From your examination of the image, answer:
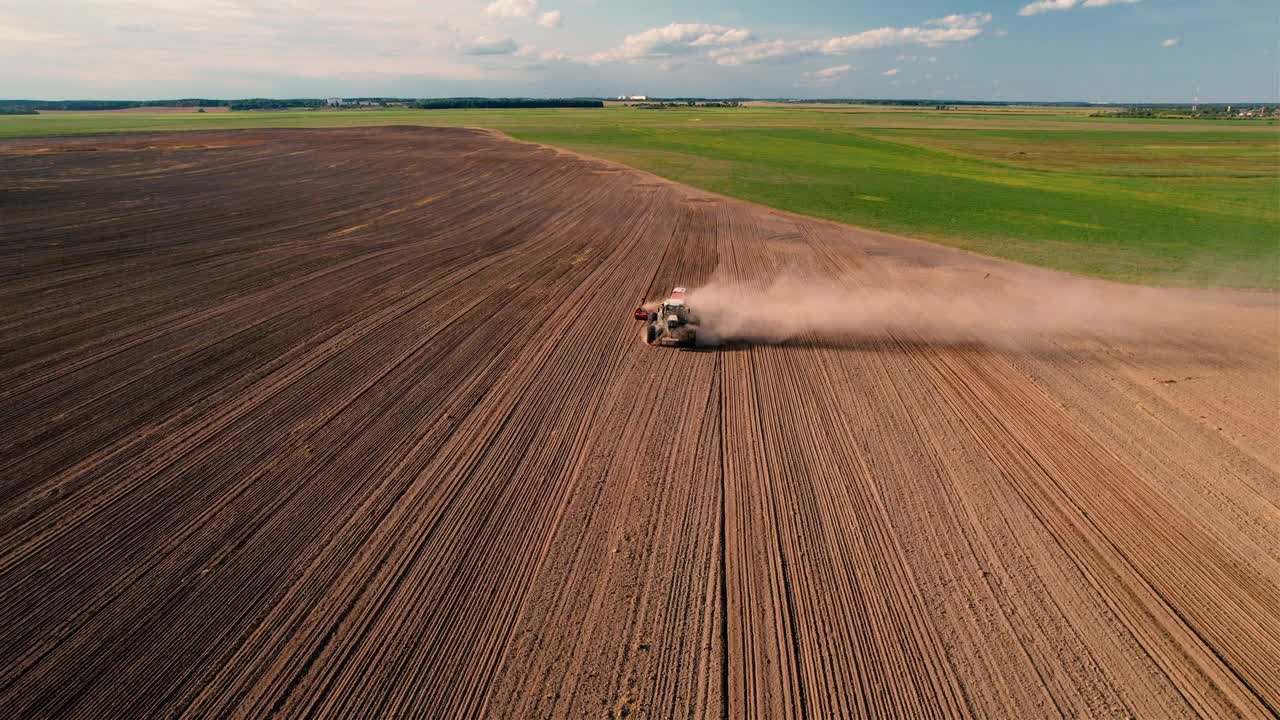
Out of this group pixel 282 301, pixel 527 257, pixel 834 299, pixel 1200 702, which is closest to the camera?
pixel 1200 702

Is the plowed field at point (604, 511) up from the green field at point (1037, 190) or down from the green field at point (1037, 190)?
down

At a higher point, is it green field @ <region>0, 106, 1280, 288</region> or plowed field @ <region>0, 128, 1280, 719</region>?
green field @ <region>0, 106, 1280, 288</region>

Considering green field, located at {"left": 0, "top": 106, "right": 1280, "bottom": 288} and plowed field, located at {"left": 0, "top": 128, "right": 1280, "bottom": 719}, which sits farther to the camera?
green field, located at {"left": 0, "top": 106, "right": 1280, "bottom": 288}

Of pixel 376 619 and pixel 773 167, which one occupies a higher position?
pixel 773 167

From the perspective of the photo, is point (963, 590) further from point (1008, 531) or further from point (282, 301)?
point (282, 301)

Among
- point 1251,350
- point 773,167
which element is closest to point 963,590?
point 1251,350

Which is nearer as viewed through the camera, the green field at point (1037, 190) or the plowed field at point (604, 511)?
the plowed field at point (604, 511)

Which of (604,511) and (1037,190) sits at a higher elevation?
(1037,190)

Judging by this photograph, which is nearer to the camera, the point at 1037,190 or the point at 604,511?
the point at 604,511
